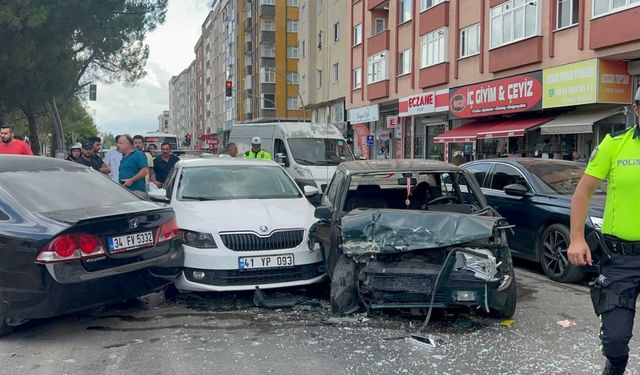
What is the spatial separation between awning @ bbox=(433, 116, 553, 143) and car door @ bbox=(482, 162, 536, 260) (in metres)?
11.7

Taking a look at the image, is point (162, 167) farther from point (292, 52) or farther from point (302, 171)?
point (292, 52)

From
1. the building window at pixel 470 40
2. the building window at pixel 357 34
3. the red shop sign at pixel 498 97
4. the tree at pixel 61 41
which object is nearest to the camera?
the red shop sign at pixel 498 97

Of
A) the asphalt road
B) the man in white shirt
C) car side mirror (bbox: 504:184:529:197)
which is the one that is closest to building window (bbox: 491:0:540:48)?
car side mirror (bbox: 504:184:529:197)

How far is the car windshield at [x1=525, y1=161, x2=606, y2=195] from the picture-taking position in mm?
7660

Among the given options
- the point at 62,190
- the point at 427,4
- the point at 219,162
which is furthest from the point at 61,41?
the point at 62,190

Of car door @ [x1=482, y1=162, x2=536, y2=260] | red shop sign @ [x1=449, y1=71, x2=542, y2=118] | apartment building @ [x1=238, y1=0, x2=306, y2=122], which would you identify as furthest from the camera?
apartment building @ [x1=238, y1=0, x2=306, y2=122]

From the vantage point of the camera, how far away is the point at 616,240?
131 inches

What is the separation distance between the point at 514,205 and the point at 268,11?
55.3 metres

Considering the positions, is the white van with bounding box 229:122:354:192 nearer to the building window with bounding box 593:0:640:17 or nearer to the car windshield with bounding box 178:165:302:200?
the car windshield with bounding box 178:165:302:200

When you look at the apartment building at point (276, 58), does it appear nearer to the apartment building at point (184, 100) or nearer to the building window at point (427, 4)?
the building window at point (427, 4)

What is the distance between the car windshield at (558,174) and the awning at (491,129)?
11.8m

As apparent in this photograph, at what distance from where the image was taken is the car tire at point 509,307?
17.1 feet

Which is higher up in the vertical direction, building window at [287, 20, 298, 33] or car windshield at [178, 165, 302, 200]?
building window at [287, 20, 298, 33]

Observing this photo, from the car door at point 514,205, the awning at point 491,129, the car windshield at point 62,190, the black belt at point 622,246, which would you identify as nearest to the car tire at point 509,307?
the black belt at point 622,246
